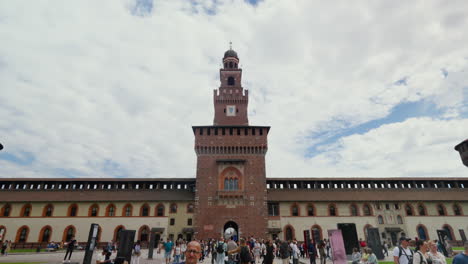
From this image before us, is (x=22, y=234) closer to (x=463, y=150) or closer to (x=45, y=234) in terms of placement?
(x=45, y=234)

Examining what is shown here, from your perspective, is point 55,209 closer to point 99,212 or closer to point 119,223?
point 99,212

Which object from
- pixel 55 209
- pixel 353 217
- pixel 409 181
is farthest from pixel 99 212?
pixel 409 181

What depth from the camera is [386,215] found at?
1480 inches

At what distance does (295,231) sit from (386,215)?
1395 centimetres

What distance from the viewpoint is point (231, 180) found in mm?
35438

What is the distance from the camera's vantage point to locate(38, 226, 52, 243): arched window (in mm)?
34969

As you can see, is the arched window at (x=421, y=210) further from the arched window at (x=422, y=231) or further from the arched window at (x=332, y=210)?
the arched window at (x=332, y=210)

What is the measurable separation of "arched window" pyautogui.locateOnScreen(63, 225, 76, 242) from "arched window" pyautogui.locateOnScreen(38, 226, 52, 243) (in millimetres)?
2070

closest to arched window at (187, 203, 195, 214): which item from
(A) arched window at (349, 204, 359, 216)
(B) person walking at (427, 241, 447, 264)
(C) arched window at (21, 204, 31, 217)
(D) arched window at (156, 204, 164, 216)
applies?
(D) arched window at (156, 204, 164, 216)

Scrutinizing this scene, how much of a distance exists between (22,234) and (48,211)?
4029mm

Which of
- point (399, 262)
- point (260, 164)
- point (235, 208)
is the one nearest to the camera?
point (399, 262)

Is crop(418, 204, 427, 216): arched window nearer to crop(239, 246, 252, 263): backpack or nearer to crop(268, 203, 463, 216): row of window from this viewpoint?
crop(268, 203, 463, 216): row of window

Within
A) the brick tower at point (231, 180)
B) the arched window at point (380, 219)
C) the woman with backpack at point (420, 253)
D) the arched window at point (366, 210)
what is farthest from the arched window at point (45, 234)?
the arched window at point (380, 219)

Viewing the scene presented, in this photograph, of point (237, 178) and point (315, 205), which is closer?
point (237, 178)
